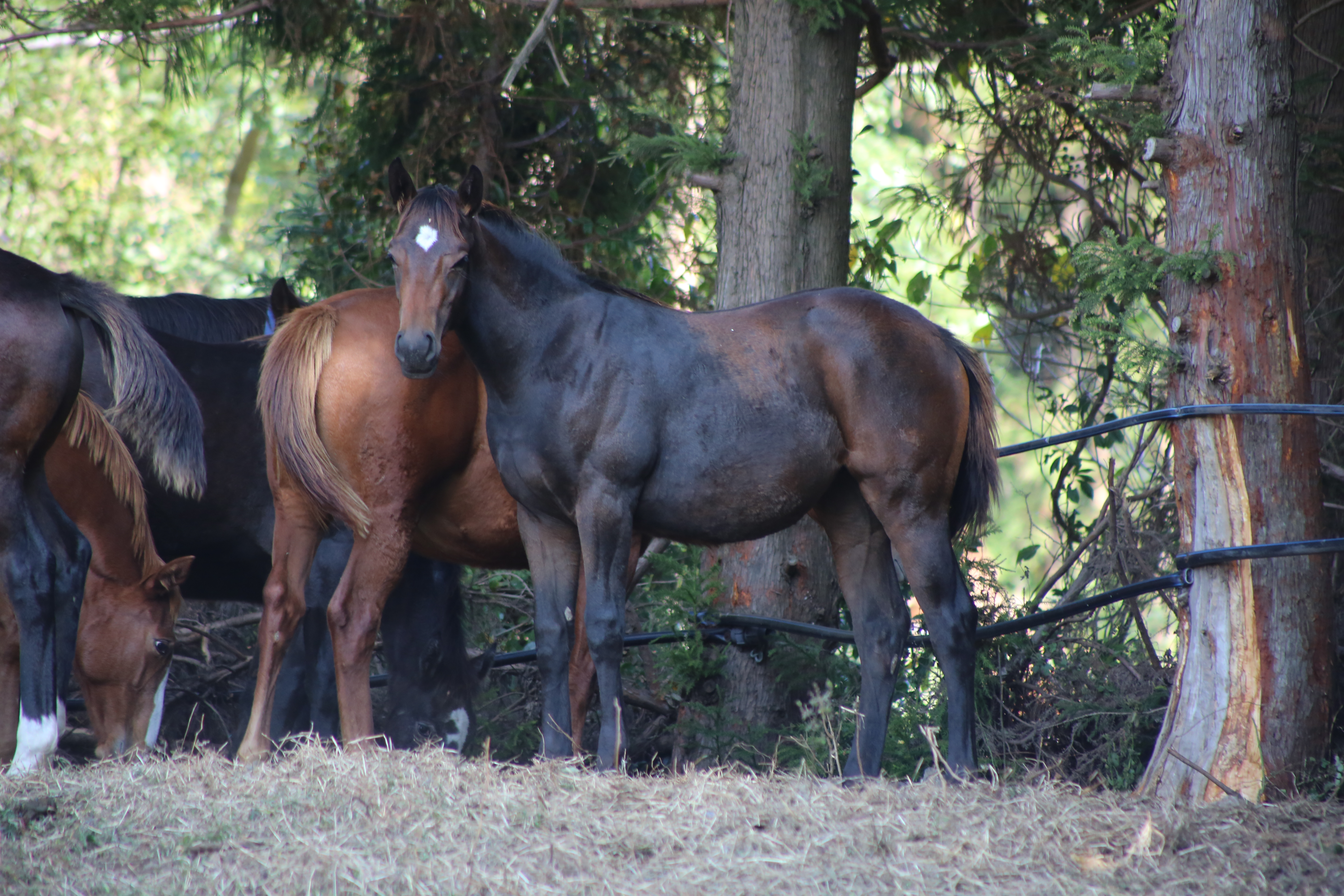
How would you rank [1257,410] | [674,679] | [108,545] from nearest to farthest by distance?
[1257,410] < [108,545] < [674,679]

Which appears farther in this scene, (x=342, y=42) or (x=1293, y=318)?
(x=342, y=42)

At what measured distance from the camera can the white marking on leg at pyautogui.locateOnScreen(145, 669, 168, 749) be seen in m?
4.89

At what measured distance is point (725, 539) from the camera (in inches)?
179

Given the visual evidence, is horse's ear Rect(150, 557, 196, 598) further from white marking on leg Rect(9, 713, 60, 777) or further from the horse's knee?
white marking on leg Rect(9, 713, 60, 777)

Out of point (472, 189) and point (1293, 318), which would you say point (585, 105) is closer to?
point (472, 189)

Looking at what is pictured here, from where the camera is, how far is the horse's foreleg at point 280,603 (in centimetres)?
454

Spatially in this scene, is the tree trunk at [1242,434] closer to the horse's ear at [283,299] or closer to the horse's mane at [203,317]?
the horse's ear at [283,299]

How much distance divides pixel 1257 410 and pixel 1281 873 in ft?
5.29

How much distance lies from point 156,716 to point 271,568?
0.79 m

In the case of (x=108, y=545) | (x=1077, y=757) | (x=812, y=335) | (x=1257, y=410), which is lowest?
(x=1077, y=757)

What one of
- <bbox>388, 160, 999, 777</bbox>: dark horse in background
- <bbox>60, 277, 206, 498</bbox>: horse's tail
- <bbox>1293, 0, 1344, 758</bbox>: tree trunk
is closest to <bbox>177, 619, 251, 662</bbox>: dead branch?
<bbox>60, 277, 206, 498</bbox>: horse's tail

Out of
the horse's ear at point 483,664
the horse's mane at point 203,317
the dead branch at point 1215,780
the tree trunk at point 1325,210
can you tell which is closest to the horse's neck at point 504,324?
the horse's ear at point 483,664

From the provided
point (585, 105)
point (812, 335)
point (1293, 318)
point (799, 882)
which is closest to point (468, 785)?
point (799, 882)

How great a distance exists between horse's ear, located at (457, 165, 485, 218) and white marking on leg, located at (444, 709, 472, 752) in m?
2.48
